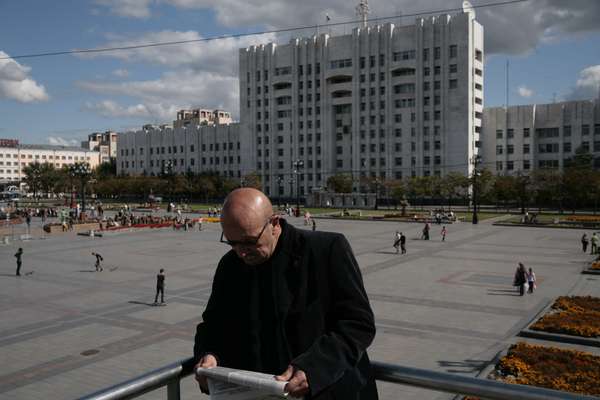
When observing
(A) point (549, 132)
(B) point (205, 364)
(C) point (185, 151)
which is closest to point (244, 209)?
(B) point (205, 364)

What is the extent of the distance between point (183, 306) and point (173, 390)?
1477 centimetres

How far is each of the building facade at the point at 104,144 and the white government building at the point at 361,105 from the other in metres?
81.6

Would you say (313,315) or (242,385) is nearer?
(242,385)

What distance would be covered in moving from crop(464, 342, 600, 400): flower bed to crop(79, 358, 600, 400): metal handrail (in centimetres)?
810

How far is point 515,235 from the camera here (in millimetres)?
37750

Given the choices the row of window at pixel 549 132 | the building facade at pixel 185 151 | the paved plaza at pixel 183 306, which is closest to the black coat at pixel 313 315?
the paved plaza at pixel 183 306

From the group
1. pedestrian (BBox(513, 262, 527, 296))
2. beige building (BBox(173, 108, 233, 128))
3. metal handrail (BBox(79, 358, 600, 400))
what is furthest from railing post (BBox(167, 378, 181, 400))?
beige building (BBox(173, 108, 233, 128))

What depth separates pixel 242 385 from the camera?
2016 mm

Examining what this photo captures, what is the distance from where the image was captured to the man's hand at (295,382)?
2.02m

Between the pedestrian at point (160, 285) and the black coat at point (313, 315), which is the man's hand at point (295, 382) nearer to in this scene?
the black coat at point (313, 315)

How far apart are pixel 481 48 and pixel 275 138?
1504 inches

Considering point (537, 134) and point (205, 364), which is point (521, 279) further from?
point (537, 134)

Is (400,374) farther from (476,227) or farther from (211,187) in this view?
(211,187)

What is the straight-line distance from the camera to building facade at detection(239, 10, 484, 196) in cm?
8275
